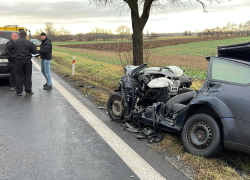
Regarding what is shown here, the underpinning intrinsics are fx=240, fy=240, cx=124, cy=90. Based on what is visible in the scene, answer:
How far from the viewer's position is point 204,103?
3.46m

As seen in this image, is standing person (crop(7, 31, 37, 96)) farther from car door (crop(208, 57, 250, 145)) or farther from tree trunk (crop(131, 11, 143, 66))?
car door (crop(208, 57, 250, 145))

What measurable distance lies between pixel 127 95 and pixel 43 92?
4.43 meters

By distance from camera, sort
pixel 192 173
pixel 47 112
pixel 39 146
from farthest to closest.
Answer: pixel 47 112, pixel 39 146, pixel 192 173

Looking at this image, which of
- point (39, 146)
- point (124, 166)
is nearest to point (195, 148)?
point (124, 166)

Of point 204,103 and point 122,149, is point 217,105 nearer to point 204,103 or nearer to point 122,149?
point 204,103

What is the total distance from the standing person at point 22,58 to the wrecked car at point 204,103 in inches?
170

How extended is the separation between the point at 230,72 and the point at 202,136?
1.01 meters

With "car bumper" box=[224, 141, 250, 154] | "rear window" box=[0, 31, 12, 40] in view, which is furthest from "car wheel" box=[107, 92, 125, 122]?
"rear window" box=[0, 31, 12, 40]

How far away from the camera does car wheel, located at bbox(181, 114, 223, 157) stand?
10.9 ft

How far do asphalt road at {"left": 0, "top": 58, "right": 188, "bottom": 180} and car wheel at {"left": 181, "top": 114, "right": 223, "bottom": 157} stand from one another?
50cm

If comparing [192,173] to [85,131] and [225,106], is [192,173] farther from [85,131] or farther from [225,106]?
[85,131]

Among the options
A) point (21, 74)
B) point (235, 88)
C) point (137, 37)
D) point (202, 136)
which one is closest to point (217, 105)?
point (235, 88)

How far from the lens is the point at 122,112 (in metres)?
5.17

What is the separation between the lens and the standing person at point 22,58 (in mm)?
7746
